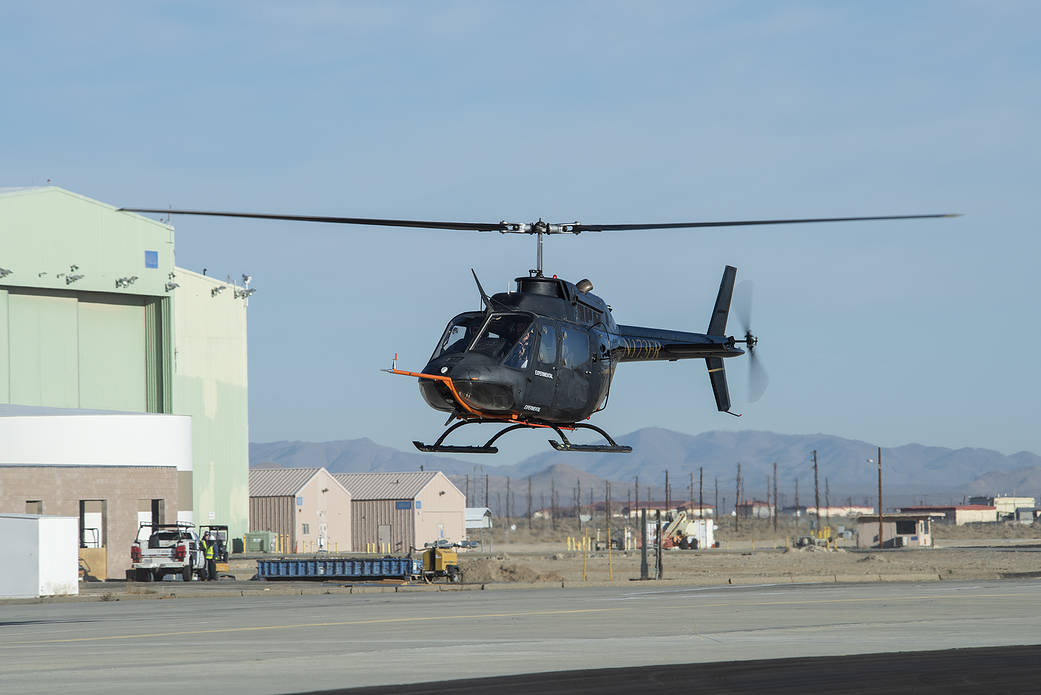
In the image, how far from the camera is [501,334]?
2127 cm

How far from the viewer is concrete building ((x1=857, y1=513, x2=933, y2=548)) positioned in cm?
9388

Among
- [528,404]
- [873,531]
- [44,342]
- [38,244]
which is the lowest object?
[873,531]

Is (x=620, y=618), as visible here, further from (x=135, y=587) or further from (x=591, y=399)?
(x=135, y=587)

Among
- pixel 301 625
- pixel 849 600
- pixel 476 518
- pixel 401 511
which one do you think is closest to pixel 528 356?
pixel 301 625

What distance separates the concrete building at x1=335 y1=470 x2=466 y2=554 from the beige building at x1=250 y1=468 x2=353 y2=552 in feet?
7.00

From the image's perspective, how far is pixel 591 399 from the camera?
2319cm

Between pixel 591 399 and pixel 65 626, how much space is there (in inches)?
474

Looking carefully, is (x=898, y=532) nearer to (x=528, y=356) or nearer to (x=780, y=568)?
(x=780, y=568)

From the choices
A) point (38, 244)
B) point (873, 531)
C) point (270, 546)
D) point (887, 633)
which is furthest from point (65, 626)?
point (873, 531)

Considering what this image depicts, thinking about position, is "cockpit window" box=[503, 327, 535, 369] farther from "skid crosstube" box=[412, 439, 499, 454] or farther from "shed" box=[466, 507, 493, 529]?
"shed" box=[466, 507, 493, 529]

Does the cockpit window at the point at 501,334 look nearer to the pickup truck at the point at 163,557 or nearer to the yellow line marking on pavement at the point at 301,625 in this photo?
the yellow line marking on pavement at the point at 301,625

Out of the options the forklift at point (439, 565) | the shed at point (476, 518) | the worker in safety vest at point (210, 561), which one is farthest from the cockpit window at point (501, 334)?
the shed at point (476, 518)

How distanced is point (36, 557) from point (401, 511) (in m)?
71.9

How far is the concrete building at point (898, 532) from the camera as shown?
93.9 meters
